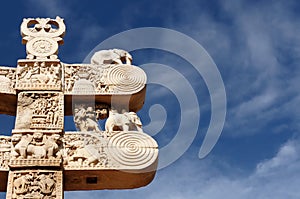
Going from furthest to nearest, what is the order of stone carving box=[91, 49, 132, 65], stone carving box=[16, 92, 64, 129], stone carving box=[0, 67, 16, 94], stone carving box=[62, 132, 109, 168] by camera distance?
stone carving box=[91, 49, 132, 65], stone carving box=[0, 67, 16, 94], stone carving box=[16, 92, 64, 129], stone carving box=[62, 132, 109, 168]

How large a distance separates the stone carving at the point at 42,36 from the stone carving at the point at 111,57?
1.75ft

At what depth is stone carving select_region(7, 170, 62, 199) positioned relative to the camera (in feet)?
20.0

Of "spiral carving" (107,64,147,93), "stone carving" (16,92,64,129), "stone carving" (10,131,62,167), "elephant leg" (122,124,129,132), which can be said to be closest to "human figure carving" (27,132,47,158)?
"stone carving" (10,131,62,167)

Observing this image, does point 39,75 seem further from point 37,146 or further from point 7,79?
point 37,146

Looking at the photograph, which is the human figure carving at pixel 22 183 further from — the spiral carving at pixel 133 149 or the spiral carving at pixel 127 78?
the spiral carving at pixel 127 78

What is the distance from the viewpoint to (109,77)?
7.07 meters

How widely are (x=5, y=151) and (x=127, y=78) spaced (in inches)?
71.0

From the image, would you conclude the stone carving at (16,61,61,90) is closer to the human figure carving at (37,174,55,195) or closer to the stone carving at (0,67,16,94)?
the stone carving at (0,67,16,94)

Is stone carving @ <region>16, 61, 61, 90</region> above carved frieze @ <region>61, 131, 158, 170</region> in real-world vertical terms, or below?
above

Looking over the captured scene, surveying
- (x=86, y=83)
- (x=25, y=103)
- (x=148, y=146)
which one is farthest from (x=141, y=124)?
(x=25, y=103)

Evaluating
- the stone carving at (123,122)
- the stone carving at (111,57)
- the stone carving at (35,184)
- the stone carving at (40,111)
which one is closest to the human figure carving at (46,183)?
the stone carving at (35,184)

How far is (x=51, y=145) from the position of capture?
6.41 meters

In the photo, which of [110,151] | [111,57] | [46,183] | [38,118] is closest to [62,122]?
[38,118]

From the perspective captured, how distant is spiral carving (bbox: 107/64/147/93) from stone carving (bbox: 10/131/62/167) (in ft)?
3.46
